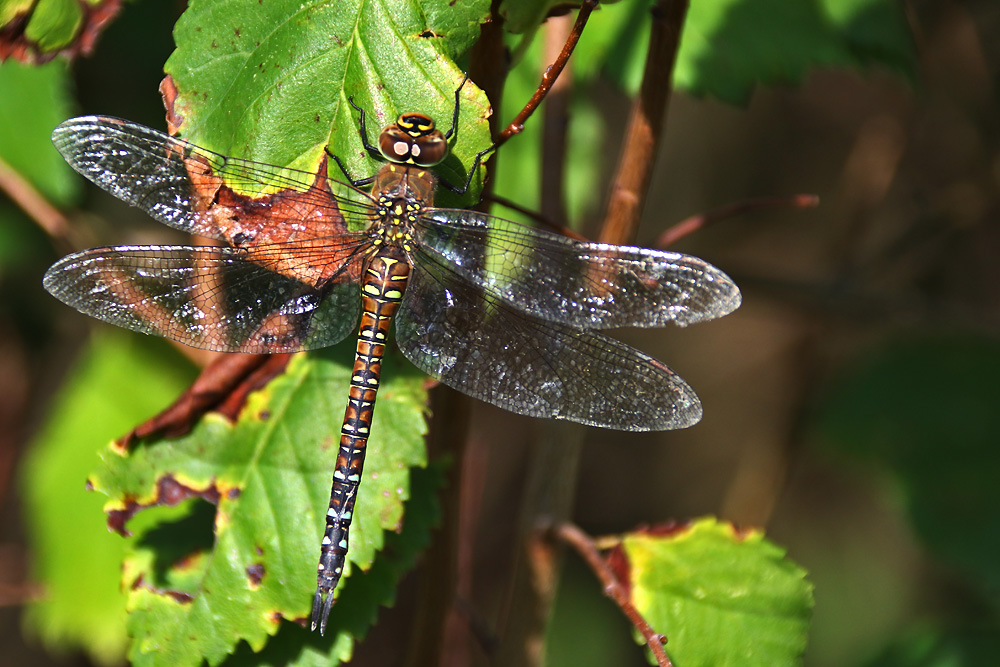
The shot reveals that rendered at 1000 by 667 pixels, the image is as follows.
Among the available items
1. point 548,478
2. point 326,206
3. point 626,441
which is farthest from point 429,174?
point 626,441

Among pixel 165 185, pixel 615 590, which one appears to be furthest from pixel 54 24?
pixel 615 590

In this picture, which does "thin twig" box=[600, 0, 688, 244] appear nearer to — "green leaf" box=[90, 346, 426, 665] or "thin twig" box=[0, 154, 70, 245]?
"green leaf" box=[90, 346, 426, 665]

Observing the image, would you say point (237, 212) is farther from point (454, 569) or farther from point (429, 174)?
point (454, 569)

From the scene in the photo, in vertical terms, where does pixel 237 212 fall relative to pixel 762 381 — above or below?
above

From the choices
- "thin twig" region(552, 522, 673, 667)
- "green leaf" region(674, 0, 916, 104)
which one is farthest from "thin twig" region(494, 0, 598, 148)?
"green leaf" region(674, 0, 916, 104)

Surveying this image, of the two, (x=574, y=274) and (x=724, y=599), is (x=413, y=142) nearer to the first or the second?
(x=574, y=274)

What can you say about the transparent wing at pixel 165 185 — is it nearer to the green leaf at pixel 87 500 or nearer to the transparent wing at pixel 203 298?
the transparent wing at pixel 203 298

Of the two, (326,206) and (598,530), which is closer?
(326,206)
